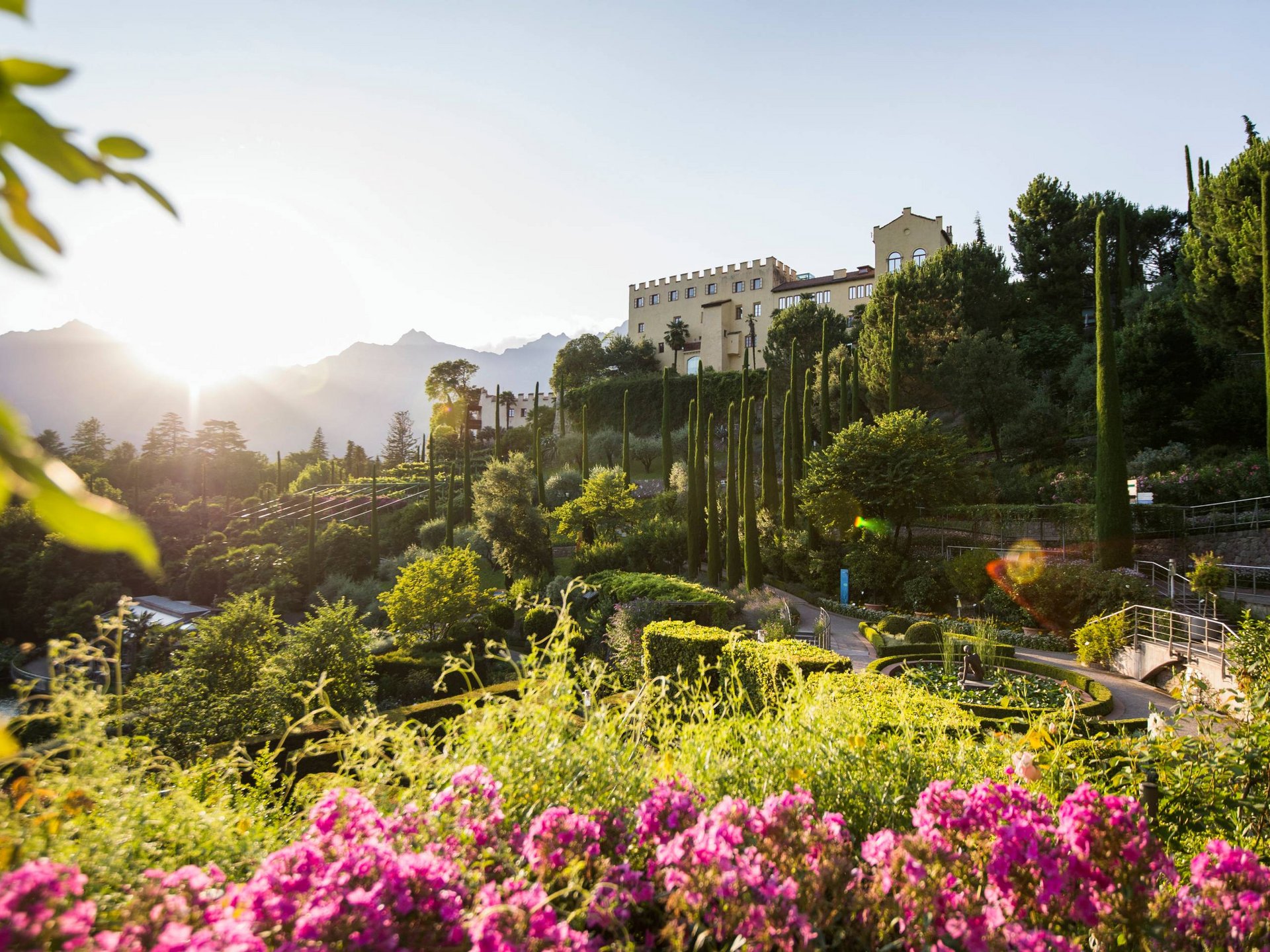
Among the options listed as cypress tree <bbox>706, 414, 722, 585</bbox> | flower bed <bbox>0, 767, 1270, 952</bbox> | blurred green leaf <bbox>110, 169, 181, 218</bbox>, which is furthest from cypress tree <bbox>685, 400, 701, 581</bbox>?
blurred green leaf <bbox>110, 169, 181, 218</bbox>

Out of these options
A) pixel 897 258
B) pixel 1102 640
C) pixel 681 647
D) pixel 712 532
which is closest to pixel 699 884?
pixel 681 647

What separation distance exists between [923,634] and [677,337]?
46576mm

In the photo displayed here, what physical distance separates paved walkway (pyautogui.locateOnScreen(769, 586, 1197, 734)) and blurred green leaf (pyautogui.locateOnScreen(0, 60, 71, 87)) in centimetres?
863

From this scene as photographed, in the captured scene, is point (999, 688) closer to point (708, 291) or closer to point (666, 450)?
point (666, 450)

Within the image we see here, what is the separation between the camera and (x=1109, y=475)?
18.2 metres

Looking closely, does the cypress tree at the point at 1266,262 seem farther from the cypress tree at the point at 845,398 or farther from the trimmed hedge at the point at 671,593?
the trimmed hedge at the point at 671,593

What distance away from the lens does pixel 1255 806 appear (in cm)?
343

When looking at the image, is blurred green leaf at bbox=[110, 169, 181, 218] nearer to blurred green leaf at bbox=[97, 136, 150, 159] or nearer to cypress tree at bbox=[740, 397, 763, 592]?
blurred green leaf at bbox=[97, 136, 150, 159]

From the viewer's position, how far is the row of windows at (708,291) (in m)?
57.6

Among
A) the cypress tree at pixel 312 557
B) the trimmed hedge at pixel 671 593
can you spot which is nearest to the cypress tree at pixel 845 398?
the trimmed hedge at pixel 671 593

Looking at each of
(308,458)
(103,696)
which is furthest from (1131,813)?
(308,458)

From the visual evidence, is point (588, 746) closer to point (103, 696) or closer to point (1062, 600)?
point (103, 696)

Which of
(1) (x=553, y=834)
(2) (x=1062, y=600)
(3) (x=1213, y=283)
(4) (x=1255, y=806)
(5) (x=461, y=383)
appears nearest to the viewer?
(1) (x=553, y=834)

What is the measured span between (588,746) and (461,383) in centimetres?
6450
